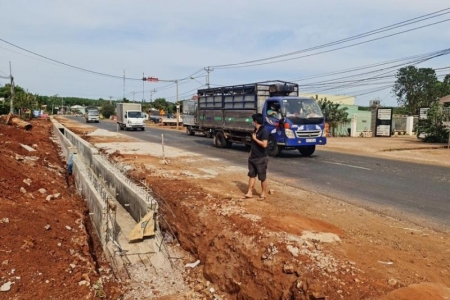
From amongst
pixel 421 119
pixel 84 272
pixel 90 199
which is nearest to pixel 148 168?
pixel 90 199

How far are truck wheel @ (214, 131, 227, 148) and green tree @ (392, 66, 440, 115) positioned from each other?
55.8 meters

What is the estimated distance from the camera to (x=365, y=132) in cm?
3297

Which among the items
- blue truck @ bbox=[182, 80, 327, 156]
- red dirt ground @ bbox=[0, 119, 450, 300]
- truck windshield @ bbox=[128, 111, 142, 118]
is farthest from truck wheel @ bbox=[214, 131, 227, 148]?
truck windshield @ bbox=[128, 111, 142, 118]

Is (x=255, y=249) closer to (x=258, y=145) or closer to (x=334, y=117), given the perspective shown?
(x=258, y=145)

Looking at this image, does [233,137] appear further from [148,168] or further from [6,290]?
[6,290]

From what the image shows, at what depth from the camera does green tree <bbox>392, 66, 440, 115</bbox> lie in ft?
213

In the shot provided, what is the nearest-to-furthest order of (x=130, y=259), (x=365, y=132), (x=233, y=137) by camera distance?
(x=130, y=259)
(x=233, y=137)
(x=365, y=132)

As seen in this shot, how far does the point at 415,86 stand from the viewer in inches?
2692

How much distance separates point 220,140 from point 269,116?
458cm

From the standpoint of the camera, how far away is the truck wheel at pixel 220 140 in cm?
1842

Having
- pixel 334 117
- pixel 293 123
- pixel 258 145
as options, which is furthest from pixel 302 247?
pixel 334 117

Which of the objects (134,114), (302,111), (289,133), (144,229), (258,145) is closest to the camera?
(144,229)

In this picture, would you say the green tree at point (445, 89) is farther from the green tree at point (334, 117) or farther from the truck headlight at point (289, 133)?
the truck headlight at point (289, 133)

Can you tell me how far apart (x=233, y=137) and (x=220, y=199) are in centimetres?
1033
